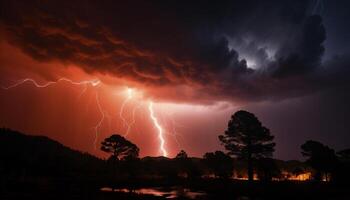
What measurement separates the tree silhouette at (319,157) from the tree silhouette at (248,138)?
48.1 feet

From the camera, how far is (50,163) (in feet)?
Answer: 215

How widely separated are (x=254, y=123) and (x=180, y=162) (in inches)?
1969

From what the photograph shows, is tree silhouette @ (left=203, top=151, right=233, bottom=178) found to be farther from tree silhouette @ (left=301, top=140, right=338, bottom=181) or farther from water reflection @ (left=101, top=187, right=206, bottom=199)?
water reflection @ (left=101, top=187, right=206, bottom=199)

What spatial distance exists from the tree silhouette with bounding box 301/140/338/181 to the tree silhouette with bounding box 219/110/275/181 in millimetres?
14652

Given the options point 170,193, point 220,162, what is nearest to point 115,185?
point 170,193

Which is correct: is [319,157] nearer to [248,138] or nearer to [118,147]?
[248,138]

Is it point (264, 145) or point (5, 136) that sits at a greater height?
point (5, 136)

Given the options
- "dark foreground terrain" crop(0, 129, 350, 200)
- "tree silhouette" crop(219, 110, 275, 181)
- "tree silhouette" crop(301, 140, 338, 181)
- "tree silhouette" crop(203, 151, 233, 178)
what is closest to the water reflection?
"dark foreground terrain" crop(0, 129, 350, 200)

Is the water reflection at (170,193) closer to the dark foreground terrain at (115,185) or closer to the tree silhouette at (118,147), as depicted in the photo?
the dark foreground terrain at (115,185)

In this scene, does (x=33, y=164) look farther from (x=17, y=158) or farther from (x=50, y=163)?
(x=17, y=158)

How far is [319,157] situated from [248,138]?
18138 mm

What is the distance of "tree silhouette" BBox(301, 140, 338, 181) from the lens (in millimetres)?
49125

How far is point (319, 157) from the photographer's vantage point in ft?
163

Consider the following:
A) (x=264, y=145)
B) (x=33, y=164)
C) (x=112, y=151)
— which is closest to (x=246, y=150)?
(x=264, y=145)
